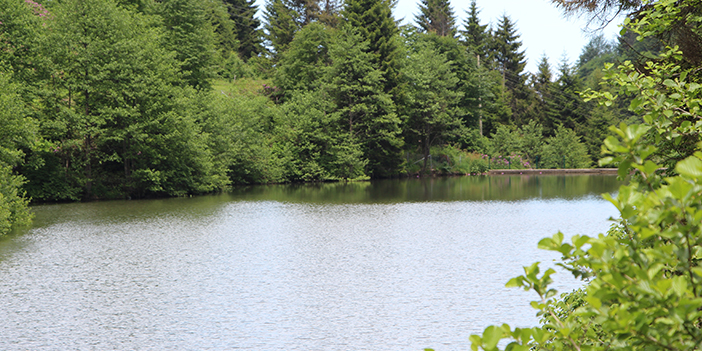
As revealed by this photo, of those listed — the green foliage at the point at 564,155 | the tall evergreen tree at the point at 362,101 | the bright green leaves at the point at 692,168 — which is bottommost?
the bright green leaves at the point at 692,168

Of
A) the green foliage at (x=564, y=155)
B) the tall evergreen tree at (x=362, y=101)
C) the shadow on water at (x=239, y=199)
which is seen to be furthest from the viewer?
the green foliage at (x=564, y=155)

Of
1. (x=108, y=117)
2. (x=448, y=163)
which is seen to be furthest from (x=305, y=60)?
(x=108, y=117)

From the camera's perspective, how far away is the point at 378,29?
43.7 meters

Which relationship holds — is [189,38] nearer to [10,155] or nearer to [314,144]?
[314,144]

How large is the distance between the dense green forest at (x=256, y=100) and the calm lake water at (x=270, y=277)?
3.49 m

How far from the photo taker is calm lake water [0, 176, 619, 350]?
750cm

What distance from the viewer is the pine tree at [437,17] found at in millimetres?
62219

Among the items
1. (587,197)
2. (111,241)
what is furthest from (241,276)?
(587,197)

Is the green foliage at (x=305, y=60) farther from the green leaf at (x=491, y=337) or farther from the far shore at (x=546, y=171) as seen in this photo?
the green leaf at (x=491, y=337)

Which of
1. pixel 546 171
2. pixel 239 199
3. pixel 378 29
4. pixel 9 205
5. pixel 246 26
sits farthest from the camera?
pixel 246 26

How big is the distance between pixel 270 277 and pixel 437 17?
5634 cm

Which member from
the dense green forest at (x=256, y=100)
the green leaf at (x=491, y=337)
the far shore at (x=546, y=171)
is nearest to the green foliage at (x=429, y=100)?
the dense green forest at (x=256, y=100)

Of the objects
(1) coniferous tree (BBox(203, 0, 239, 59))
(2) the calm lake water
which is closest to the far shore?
(1) coniferous tree (BBox(203, 0, 239, 59))

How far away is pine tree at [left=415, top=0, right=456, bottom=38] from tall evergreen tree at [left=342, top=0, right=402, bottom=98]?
1813 cm
